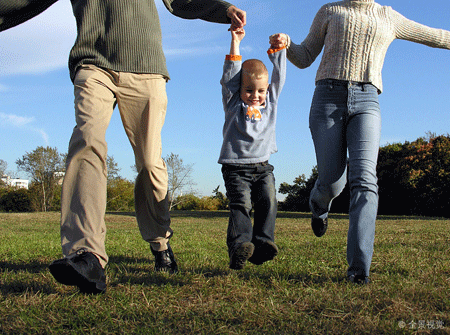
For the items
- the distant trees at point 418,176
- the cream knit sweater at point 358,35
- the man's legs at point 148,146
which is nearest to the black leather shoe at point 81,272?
the man's legs at point 148,146

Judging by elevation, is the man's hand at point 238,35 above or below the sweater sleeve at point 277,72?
above

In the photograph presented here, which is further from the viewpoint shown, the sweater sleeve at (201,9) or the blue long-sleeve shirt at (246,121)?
the sweater sleeve at (201,9)

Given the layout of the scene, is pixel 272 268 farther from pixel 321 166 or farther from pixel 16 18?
pixel 16 18

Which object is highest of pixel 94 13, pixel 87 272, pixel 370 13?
pixel 370 13

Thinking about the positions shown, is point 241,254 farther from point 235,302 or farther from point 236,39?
point 236,39

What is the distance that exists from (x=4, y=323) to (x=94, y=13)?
7.42ft

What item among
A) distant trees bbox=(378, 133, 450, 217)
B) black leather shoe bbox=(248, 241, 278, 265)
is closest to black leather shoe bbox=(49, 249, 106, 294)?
black leather shoe bbox=(248, 241, 278, 265)

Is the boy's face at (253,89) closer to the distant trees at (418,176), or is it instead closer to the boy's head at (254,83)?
the boy's head at (254,83)

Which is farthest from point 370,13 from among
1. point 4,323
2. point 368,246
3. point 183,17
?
point 4,323

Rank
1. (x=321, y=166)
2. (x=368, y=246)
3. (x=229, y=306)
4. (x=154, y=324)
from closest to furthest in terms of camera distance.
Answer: (x=154, y=324), (x=229, y=306), (x=368, y=246), (x=321, y=166)

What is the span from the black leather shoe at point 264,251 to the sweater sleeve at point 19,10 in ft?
8.82

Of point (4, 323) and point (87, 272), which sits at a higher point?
point (87, 272)

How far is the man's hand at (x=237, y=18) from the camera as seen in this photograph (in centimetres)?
378

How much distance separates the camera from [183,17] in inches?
160
